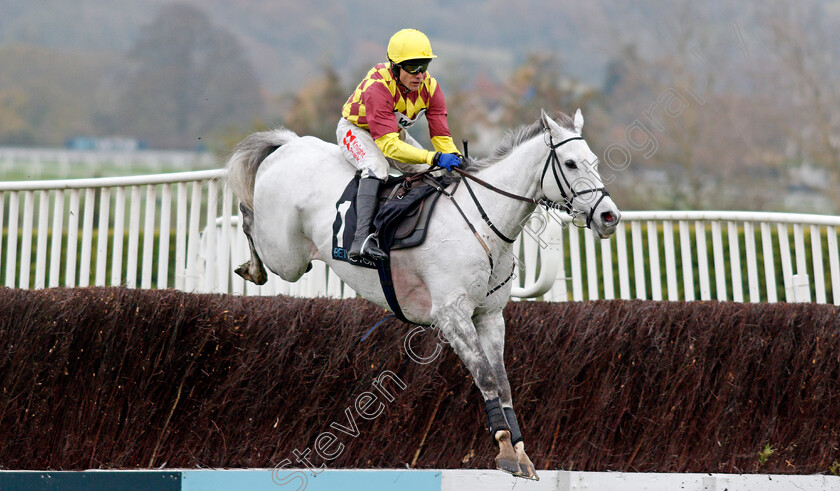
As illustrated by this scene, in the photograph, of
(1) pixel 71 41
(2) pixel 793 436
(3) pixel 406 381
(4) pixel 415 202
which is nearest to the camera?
(4) pixel 415 202

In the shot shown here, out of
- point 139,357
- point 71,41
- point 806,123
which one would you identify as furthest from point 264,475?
point 71,41

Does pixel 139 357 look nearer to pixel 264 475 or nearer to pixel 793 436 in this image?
pixel 264 475

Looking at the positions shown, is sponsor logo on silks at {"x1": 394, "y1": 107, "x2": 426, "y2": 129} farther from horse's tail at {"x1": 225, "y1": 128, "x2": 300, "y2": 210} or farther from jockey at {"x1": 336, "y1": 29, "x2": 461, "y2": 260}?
horse's tail at {"x1": 225, "y1": 128, "x2": 300, "y2": 210}

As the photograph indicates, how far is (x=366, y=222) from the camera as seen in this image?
210 inches

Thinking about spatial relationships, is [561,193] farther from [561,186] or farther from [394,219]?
[394,219]

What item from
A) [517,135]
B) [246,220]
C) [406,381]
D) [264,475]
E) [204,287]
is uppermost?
[517,135]

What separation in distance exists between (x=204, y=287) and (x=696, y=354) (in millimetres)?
3662

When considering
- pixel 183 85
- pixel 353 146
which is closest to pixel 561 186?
pixel 353 146

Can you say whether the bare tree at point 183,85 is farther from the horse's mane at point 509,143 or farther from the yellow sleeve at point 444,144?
the horse's mane at point 509,143

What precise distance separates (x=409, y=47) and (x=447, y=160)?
0.65 meters

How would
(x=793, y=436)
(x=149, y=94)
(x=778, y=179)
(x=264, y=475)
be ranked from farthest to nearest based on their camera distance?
(x=149, y=94) < (x=778, y=179) < (x=793, y=436) < (x=264, y=475)

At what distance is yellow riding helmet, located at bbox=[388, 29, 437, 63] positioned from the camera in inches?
209

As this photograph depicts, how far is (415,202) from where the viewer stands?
539 cm

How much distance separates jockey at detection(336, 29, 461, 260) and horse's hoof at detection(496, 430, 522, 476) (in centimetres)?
115
